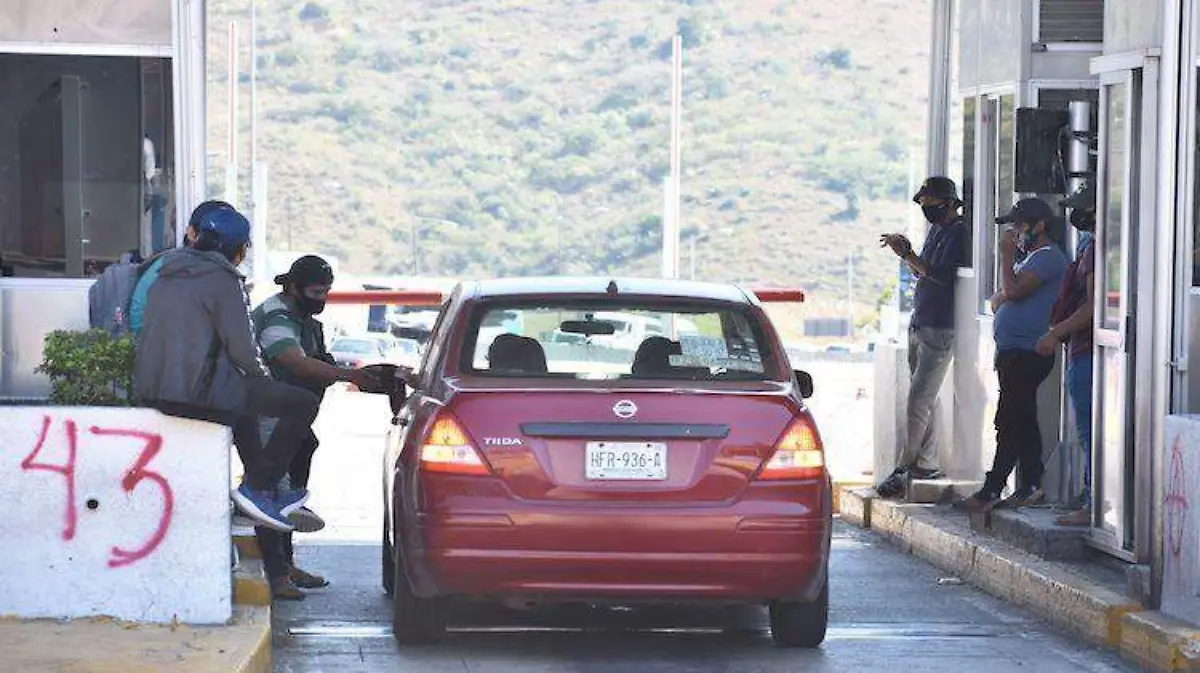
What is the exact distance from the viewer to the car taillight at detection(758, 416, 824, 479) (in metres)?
9.60

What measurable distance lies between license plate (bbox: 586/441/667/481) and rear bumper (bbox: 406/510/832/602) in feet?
0.51

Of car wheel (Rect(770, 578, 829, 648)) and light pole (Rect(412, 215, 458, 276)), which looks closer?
car wheel (Rect(770, 578, 829, 648))

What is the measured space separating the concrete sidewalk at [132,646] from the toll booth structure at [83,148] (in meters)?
2.94

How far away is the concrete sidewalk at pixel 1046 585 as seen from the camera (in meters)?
9.79

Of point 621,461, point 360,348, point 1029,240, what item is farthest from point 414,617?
point 360,348

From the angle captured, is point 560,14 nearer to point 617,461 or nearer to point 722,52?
point 722,52

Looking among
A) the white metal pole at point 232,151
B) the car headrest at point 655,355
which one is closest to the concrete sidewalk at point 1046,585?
the car headrest at point 655,355

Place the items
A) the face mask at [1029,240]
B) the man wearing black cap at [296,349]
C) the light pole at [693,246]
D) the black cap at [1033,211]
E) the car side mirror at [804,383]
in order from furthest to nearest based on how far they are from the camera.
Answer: the light pole at [693,246] → the face mask at [1029,240] → the black cap at [1033,211] → the man wearing black cap at [296,349] → the car side mirror at [804,383]

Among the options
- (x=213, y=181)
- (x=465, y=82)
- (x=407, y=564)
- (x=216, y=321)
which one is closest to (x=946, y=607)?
(x=407, y=564)

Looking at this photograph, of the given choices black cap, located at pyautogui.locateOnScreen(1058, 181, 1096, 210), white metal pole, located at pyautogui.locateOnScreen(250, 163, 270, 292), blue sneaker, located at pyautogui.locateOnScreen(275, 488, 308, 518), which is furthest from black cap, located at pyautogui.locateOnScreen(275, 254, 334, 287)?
white metal pole, located at pyautogui.locateOnScreen(250, 163, 270, 292)

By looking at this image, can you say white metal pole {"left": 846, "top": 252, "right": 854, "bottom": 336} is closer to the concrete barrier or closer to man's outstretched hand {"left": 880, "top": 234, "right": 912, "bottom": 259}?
man's outstretched hand {"left": 880, "top": 234, "right": 912, "bottom": 259}

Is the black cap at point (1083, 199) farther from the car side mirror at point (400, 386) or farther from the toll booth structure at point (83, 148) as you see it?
the toll booth structure at point (83, 148)

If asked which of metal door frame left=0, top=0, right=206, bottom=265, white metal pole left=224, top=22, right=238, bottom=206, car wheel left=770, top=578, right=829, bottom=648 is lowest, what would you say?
car wheel left=770, top=578, right=829, bottom=648

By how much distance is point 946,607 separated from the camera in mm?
11977
